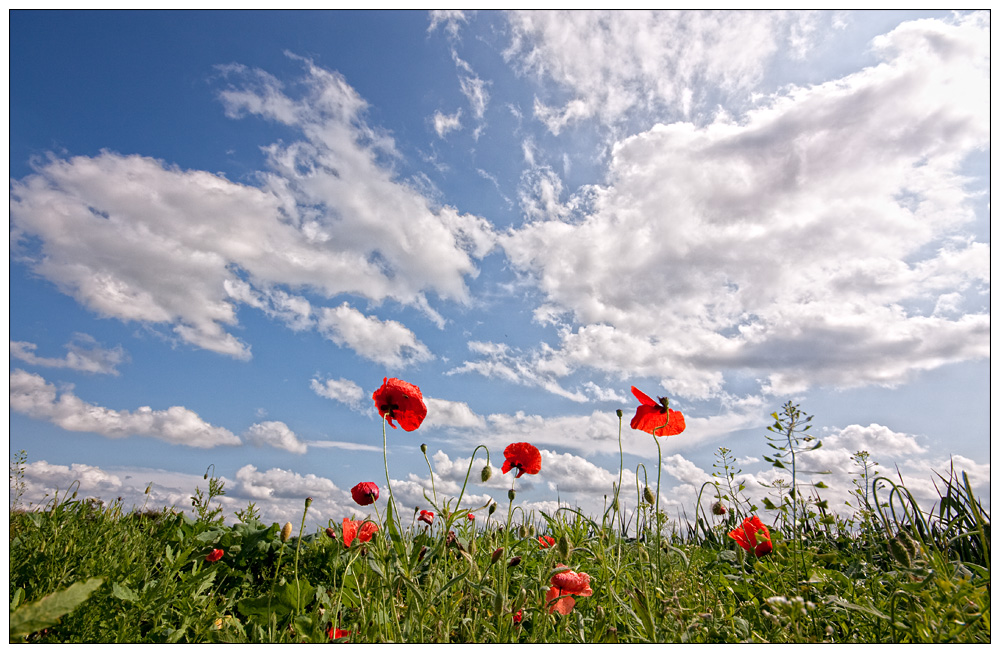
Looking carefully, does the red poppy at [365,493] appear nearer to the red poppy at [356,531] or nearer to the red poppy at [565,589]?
the red poppy at [356,531]

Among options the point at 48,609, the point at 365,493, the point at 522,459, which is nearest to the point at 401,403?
the point at 365,493

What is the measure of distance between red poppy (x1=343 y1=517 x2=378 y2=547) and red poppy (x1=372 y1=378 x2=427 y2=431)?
0.50 m

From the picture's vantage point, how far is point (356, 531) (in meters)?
2.79

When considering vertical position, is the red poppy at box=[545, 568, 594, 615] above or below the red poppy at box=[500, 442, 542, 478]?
below

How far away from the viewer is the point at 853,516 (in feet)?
12.2

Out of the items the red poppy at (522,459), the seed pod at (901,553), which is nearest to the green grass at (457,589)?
the seed pod at (901,553)

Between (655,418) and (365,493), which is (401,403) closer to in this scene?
(365,493)

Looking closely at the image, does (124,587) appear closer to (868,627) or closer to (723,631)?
(723,631)

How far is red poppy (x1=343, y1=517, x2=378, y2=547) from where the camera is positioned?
2627 millimetres

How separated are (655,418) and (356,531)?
5.18 ft

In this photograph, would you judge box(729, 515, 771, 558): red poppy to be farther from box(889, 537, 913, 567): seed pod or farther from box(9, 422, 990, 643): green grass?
box(889, 537, 913, 567): seed pod

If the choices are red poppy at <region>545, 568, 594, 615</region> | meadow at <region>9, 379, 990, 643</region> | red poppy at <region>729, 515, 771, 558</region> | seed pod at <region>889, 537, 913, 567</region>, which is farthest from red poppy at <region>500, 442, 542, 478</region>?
seed pod at <region>889, 537, 913, 567</region>
